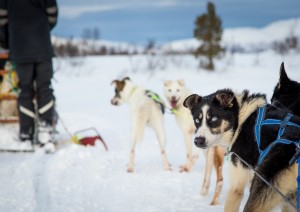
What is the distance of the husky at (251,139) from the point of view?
7.04 feet

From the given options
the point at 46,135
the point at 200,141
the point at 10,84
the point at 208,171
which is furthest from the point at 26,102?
the point at 200,141

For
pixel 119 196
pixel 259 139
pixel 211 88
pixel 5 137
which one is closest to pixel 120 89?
pixel 5 137

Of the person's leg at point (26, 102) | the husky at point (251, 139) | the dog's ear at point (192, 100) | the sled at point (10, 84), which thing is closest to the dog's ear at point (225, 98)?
the husky at point (251, 139)

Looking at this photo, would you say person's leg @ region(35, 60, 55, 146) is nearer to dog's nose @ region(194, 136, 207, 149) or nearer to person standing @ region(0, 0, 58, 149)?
person standing @ region(0, 0, 58, 149)

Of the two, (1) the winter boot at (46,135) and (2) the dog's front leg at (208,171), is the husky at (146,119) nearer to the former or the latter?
(2) the dog's front leg at (208,171)

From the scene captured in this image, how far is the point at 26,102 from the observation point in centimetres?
532

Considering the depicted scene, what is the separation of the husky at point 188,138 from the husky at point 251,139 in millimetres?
853

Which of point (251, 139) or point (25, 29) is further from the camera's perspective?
point (25, 29)

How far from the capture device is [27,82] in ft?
17.3

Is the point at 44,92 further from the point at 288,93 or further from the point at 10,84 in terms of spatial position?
the point at 288,93

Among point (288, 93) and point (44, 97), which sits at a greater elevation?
point (288, 93)

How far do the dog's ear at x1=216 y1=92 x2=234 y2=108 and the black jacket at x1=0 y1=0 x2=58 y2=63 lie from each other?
3362 mm

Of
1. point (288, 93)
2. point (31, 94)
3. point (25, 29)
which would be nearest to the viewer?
point (288, 93)

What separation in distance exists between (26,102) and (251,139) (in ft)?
12.5
